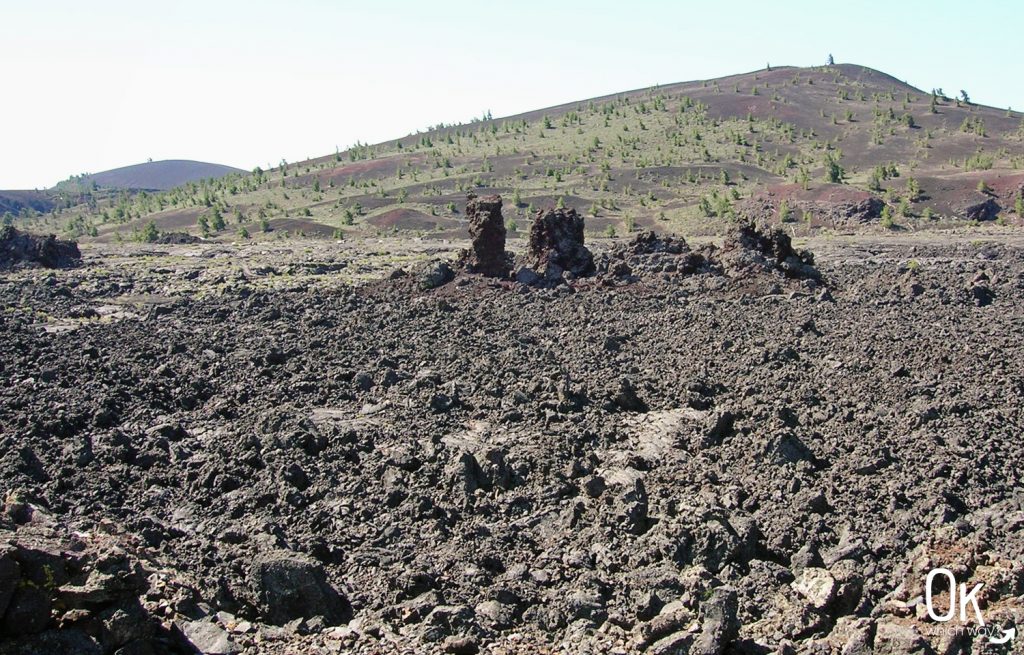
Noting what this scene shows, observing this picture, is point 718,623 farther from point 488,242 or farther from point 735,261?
point 488,242

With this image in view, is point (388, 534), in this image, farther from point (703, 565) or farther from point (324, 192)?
point (324, 192)

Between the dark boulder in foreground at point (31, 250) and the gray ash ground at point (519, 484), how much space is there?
68.4 ft

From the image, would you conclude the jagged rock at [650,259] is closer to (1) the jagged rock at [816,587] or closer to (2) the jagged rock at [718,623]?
(1) the jagged rock at [816,587]

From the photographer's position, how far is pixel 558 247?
84.7 ft

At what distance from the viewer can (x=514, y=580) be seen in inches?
305

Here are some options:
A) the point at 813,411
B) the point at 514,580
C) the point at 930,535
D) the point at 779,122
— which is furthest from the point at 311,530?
the point at 779,122

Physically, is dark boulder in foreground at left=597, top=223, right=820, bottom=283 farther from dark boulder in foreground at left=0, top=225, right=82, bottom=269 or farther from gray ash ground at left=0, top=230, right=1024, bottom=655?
dark boulder in foreground at left=0, top=225, right=82, bottom=269

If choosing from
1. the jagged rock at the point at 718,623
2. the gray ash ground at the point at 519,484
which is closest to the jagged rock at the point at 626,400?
the gray ash ground at the point at 519,484

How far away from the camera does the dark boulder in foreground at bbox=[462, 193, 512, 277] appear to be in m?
25.9

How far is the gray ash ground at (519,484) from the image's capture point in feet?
22.2

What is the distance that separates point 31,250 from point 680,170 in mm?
43451

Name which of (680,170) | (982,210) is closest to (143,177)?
(680,170)

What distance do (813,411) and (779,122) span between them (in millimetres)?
73355

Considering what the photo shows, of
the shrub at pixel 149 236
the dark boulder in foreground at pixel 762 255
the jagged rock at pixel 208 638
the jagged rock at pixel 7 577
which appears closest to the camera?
the jagged rock at pixel 7 577
